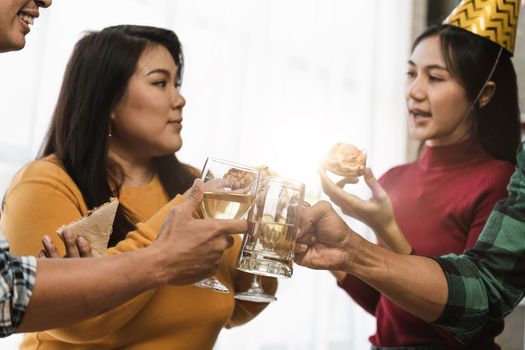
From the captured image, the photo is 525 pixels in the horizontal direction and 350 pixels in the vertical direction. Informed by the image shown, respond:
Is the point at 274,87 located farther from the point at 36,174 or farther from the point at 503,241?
the point at 503,241

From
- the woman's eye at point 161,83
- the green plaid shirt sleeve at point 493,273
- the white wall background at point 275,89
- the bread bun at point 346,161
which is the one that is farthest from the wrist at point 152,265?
the white wall background at point 275,89

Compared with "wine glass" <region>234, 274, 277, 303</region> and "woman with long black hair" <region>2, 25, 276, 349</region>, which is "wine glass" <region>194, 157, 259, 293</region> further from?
"woman with long black hair" <region>2, 25, 276, 349</region>

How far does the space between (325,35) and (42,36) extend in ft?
4.84

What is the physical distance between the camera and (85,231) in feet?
3.40

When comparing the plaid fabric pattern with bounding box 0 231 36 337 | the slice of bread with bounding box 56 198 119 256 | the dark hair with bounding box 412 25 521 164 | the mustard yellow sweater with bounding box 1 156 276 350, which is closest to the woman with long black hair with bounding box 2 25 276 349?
the mustard yellow sweater with bounding box 1 156 276 350

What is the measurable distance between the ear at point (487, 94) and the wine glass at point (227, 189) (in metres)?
0.89

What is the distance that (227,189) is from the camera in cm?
100

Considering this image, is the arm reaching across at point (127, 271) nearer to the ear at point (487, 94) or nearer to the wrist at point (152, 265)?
the wrist at point (152, 265)

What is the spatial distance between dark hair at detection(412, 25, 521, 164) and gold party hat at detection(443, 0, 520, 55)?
0.05 feet

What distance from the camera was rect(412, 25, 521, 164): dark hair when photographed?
1.62 metres

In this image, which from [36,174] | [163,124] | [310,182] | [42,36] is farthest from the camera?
[310,182]

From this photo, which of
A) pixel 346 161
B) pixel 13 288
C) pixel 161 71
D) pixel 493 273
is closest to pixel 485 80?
pixel 346 161

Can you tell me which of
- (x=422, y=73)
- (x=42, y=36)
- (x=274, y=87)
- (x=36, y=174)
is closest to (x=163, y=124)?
(x=36, y=174)

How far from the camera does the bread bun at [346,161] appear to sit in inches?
56.9
